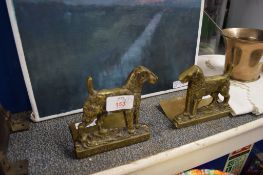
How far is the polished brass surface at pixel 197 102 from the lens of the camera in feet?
1.94

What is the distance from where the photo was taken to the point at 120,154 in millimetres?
555

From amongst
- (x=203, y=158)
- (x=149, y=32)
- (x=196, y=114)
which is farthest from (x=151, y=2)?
(x=203, y=158)

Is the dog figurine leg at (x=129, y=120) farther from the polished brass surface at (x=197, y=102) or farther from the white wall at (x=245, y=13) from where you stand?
the white wall at (x=245, y=13)

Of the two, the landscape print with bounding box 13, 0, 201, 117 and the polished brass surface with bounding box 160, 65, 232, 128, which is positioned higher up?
the landscape print with bounding box 13, 0, 201, 117

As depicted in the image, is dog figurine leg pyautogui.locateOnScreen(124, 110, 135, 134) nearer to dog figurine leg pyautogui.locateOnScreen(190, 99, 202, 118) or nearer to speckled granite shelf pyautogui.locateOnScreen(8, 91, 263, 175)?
speckled granite shelf pyautogui.locateOnScreen(8, 91, 263, 175)

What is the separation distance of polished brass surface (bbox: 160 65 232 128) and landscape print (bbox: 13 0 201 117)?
108mm

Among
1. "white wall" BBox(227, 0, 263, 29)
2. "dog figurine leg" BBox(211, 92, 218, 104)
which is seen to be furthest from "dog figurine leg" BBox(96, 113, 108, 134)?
"white wall" BBox(227, 0, 263, 29)

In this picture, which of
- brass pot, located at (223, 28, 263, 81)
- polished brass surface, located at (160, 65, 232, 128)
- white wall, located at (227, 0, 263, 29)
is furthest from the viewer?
white wall, located at (227, 0, 263, 29)

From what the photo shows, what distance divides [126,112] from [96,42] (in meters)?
0.20

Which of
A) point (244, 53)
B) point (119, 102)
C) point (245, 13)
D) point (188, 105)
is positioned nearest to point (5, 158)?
point (119, 102)

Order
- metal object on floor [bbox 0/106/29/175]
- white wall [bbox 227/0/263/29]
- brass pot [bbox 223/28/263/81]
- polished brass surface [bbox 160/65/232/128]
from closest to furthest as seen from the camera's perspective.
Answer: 1. metal object on floor [bbox 0/106/29/175]
2. polished brass surface [bbox 160/65/232/128]
3. brass pot [bbox 223/28/263/81]
4. white wall [bbox 227/0/263/29]

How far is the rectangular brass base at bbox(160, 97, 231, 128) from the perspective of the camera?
2.12 ft

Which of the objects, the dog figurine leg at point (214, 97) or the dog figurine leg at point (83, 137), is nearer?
the dog figurine leg at point (83, 137)

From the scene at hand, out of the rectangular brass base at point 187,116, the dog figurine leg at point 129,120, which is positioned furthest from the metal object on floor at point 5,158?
the rectangular brass base at point 187,116
